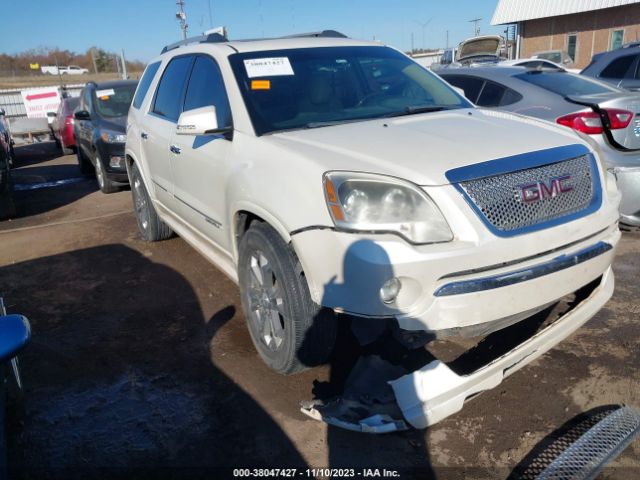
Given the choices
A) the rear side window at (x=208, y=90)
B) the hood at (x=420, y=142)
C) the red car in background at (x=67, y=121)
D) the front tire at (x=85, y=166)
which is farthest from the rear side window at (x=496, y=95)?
the red car in background at (x=67, y=121)

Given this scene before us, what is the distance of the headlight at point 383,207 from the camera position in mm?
2396

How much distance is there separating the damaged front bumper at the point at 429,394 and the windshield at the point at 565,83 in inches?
131

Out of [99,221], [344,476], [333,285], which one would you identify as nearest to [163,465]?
[344,476]

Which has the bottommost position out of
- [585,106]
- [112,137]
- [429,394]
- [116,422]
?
[116,422]

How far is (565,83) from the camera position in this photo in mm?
5590

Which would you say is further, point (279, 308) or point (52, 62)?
point (52, 62)

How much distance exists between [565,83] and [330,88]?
318 cm

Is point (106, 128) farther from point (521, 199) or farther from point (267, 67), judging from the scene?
point (521, 199)

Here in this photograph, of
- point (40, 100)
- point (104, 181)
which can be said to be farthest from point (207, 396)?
point (40, 100)

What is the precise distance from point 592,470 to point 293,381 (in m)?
1.58

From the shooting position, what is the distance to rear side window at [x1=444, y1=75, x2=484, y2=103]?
19.4 feet

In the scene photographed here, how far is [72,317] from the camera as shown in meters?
4.21

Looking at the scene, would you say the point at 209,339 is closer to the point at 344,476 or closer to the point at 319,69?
the point at 344,476

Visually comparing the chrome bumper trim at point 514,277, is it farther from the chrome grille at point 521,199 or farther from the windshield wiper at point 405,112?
the windshield wiper at point 405,112
